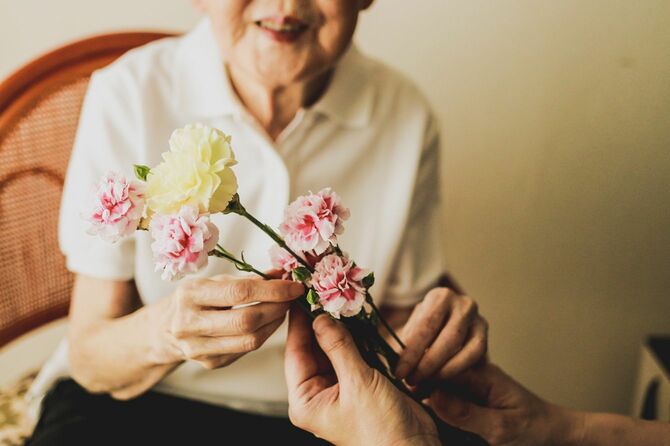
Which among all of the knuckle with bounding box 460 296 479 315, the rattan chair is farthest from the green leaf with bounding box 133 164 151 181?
the rattan chair

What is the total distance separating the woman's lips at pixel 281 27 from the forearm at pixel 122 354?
0.37m

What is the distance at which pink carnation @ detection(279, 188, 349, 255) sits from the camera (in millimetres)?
544

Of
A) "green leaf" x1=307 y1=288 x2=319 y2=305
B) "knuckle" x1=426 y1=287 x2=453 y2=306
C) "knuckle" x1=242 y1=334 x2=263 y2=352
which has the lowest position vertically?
"knuckle" x1=426 y1=287 x2=453 y2=306

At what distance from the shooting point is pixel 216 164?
1.69 ft

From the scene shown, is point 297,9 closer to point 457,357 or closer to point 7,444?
point 457,357

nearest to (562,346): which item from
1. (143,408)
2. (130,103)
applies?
(143,408)

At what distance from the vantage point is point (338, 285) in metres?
0.57

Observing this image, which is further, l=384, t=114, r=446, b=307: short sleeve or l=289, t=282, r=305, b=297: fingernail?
l=384, t=114, r=446, b=307: short sleeve

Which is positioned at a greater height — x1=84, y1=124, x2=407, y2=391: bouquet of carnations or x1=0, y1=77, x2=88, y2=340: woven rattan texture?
x1=84, y1=124, x2=407, y2=391: bouquet of carnations

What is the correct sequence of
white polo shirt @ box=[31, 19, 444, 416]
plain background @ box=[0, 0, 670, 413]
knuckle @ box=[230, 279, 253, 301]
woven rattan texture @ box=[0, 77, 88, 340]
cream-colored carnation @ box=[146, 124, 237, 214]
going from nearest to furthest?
1. cream-colored carnation @ box=[146, 124, 237, 214]
2. knuckle @ box=[230, 279, 253, 301]
3. white polo shirt @ box=[31, 19, 444, 416]
4. woven rattan texture @ box=[0, 77, 88, 340]
5. plain background @ box=[0, 0, 670, 413]

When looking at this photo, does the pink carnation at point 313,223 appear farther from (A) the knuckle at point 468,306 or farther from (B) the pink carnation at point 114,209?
(A) the knuckle at point 468,306

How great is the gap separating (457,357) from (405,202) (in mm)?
324

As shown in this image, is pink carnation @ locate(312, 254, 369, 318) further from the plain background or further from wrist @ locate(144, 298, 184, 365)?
the plain background

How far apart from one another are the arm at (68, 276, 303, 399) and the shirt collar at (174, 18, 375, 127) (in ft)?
0.99
